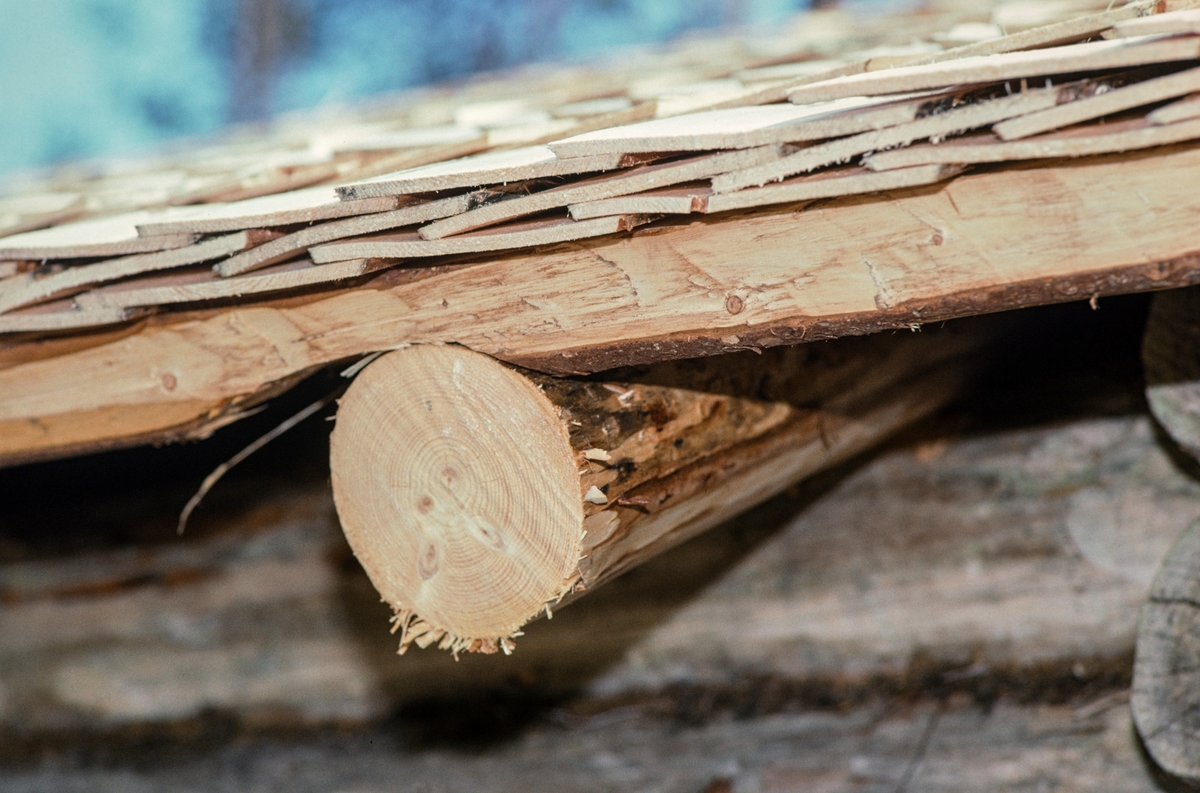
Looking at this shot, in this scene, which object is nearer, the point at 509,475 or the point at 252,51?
the point at 509,475

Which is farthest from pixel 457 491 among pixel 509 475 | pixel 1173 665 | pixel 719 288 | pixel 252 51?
pixel 252 51

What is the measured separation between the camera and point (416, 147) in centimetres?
194

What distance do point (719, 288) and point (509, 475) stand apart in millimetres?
395

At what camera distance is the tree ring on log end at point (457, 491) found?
4.19 ft

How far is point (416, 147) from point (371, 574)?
3.14 ft

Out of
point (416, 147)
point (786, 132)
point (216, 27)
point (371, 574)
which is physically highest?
point (216, 27)

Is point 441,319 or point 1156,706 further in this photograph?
point 1156,706

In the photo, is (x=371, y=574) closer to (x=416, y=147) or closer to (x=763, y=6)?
(x=416, y=147)

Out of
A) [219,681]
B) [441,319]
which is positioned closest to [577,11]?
[219,681]

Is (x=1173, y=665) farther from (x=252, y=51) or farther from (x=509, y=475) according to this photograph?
(x=252, y=51)

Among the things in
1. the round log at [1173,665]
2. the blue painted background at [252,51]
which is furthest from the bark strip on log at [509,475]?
the blue painted background at [252,51]

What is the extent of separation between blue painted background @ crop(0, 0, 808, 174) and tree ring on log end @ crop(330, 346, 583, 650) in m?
8.25

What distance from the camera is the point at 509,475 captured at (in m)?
1.29

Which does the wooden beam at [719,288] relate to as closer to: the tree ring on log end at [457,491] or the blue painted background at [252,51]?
the tree ring on log end at [457,491]
